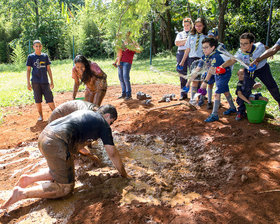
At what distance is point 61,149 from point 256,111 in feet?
11.2

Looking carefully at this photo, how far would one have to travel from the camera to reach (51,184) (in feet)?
9.66

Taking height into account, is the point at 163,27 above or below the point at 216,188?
above

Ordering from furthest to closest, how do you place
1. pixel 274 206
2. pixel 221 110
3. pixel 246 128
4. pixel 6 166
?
pixel 221 110, pixel 246 128, pixel 6 166, pixel 274 206

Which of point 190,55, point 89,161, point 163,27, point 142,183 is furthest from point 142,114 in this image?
point 163,27

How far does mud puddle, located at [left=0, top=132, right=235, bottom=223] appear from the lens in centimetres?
300

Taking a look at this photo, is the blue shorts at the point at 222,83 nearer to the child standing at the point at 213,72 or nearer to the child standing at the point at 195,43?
the child standing at the point at 213,72

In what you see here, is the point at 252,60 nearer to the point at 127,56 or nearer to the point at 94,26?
the point at 127,56

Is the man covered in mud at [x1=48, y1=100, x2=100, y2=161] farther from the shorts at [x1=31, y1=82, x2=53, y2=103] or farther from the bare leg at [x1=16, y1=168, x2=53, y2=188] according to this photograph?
the shorts at [x1=31, y1=82, x2=53, y2=103]

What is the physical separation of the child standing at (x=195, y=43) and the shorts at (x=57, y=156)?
372cm

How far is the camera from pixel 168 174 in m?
3.67

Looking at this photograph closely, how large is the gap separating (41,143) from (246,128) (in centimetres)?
342

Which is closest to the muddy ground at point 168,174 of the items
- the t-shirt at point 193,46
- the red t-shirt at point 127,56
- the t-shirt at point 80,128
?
the t-shirt at point 80,128

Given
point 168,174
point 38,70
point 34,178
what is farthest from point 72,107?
point 38,70

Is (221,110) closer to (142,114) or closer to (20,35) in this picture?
(142,114)
